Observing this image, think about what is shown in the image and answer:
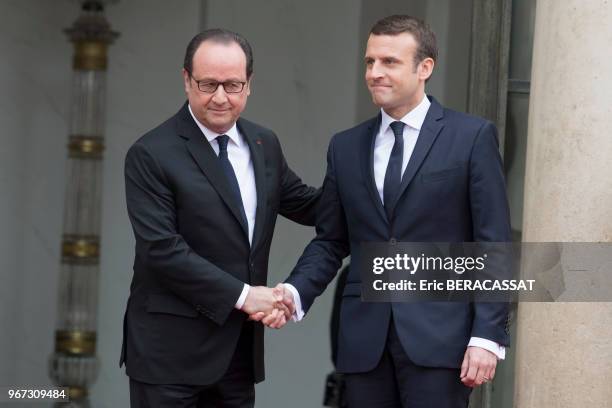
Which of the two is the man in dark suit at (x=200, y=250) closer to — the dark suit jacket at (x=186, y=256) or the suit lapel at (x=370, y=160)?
the dark suit jacket at (x=186, y=256)

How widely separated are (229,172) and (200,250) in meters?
0.25

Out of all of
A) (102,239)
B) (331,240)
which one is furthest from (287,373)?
(331,240)

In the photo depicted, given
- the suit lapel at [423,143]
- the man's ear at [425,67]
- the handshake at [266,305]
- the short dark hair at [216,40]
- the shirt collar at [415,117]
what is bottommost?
the handshake at [266,305]

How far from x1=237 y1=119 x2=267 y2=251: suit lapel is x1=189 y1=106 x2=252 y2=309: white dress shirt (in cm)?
1

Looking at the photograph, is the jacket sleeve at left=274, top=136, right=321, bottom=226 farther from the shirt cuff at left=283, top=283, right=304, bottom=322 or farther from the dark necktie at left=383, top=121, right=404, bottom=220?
the dark necktie at left=383, top=121, right=404, bottom=220

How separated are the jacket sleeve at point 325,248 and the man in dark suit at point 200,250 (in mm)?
148


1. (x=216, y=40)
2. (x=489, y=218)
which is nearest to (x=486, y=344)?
(x=489, y=218)

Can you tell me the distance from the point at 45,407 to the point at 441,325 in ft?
11.7

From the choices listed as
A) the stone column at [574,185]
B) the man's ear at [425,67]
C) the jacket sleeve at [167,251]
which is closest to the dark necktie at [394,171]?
the man's ear at [425,67]

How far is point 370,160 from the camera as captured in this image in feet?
13.5

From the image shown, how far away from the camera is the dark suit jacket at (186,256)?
4.05 m

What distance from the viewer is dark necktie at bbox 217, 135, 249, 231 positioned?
164 inches

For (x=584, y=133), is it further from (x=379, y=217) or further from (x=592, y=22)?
(x=379, y=217)

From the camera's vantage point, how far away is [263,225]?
4203mm
